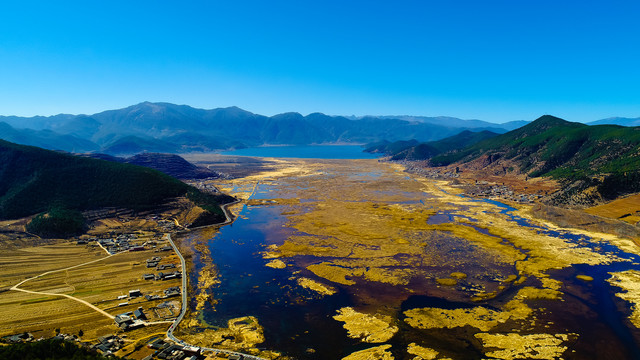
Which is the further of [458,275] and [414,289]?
[458,275]

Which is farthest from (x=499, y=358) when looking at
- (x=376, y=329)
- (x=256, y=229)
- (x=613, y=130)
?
(x=613, y=130)

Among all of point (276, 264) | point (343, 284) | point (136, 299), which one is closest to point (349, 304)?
point (343, 284)

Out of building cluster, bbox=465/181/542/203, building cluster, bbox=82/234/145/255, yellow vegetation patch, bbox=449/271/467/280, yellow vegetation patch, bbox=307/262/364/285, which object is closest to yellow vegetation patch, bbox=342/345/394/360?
yellow vegetation patch, bbox=307/262/364/285

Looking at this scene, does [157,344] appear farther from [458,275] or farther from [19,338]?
[458,275]

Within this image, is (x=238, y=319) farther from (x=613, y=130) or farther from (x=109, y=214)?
(x=613, y=130)

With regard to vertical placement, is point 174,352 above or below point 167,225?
below

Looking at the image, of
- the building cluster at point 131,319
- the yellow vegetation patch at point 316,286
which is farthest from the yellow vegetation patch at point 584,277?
the building cluster at point 131,319
